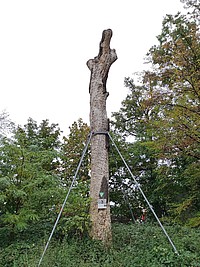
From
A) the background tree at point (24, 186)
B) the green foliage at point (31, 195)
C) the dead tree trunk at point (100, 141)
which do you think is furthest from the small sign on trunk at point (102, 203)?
the background tree at point (24, 186)

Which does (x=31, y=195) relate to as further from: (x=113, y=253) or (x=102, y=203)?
(x=113, y=253)

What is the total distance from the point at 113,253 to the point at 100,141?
83.3 inches

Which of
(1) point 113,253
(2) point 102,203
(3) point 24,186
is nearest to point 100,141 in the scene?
(2) point 102,203

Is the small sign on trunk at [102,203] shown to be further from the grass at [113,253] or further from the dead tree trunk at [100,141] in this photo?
the grass at [113,253]

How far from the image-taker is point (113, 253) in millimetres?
4195

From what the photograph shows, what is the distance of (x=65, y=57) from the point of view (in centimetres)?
1011

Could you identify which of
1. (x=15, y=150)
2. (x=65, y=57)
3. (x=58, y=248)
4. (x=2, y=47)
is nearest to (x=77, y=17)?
(x=65, y=57)

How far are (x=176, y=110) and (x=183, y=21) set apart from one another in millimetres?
3893

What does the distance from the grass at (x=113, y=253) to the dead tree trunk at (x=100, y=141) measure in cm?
37

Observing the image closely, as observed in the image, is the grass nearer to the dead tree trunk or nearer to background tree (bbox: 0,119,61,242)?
the dead tree trunk

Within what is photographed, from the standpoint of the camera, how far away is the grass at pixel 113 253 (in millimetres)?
3588

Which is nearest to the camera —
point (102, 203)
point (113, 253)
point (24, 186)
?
point (113, 253)

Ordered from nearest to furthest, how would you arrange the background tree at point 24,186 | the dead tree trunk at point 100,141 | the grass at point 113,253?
the grass at point 113,253, the dead tree trunk at point 100,141, the background tree at point 24,186

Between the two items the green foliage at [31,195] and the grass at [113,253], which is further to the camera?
the green foliage at [31,195]
